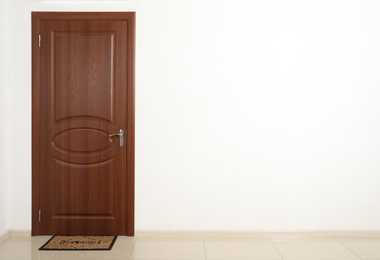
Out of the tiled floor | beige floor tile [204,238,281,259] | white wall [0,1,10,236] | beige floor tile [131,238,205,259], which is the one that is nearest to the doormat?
the tiled floor

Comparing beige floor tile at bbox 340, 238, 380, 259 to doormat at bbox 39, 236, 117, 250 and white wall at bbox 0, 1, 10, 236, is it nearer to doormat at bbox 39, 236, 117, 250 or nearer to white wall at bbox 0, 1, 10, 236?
doormat at bbox 39, 236, 117, 250

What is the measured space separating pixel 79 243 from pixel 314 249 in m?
2.05

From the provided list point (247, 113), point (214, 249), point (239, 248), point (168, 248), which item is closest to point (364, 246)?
point (239, 248)

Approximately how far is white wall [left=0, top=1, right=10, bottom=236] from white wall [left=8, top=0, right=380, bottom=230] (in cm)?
7

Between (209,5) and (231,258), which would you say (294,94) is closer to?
(209,5)

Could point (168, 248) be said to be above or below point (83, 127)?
below

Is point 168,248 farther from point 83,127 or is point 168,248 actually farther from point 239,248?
point 83,127

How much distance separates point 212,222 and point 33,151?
1.80 m

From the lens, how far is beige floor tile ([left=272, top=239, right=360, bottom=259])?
11.7 feet

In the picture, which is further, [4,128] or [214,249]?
[4,128]

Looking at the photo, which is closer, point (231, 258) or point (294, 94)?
point (231, 258)

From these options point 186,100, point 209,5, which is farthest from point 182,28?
point 186,100

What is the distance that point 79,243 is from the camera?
3865 millimetres

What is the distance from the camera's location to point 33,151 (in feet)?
13.4
